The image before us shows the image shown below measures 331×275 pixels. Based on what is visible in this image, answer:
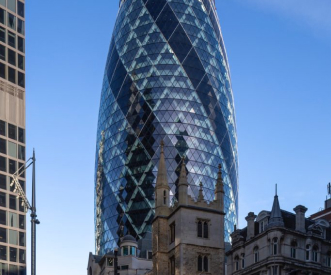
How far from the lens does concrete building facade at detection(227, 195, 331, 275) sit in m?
54.0

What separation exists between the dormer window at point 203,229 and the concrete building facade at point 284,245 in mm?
6814

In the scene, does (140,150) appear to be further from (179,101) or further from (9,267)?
(9,267)

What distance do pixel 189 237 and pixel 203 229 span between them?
1951mm

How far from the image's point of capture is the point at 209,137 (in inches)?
4663

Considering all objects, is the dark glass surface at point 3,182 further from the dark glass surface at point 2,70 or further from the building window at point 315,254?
the building window at point 315,254

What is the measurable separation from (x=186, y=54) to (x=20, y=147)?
51.5m

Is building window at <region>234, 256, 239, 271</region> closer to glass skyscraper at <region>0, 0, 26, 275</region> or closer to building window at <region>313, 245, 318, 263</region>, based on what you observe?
building window at <region>313, 245, 318, 263</region>

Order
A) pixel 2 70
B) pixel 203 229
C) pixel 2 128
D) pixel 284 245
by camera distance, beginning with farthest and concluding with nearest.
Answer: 1. pixel 2 70
2. pixel 2 128
3. pixel 203 229
4. pixel 284 245

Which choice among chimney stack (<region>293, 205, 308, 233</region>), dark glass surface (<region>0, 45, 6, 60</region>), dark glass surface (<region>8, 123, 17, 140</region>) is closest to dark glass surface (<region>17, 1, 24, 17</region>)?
dark glass surface (<region>0, 45, 6, 60</region>)

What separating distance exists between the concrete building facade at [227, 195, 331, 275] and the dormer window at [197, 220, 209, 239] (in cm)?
681

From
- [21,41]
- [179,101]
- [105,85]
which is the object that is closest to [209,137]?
[179,101]

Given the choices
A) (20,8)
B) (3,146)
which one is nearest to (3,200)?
(3,146)

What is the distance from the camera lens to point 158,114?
385 ft

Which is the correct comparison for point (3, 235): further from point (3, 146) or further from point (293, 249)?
point (293, 249)
